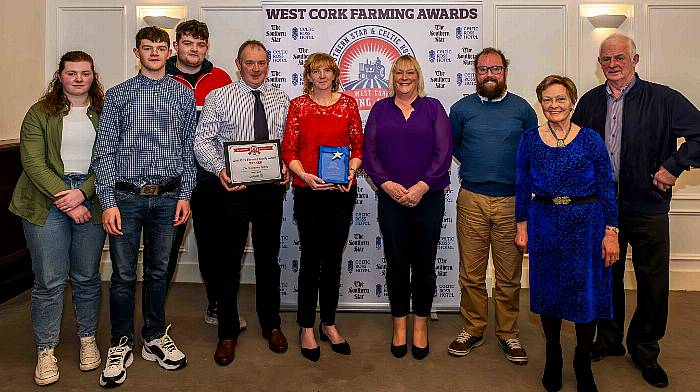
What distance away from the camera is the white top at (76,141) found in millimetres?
2865

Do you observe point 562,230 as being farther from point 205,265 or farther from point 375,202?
point 205,265

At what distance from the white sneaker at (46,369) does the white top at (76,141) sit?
943 millimetres

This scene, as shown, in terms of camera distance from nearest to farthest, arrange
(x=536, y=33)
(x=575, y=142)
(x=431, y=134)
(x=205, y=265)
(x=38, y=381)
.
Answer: (x=575, y=142) < (x=38, y=381) < (x=431, y=134) < (x=205, y=265) < (x=536, y=33)

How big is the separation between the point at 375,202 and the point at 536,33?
1984 mm

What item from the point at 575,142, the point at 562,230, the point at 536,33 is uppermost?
the point at 536,33

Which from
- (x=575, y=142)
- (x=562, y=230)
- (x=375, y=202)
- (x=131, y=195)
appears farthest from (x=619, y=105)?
(x=131, y=195)

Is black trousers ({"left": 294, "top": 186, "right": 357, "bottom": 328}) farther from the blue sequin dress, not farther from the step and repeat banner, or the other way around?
the blue sequin dress

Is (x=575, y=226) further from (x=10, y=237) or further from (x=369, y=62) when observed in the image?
(x=10, y=237)

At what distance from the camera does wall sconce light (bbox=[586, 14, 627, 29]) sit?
15.0ft

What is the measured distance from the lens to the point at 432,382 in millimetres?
2947

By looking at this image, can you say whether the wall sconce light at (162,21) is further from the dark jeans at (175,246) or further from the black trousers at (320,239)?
the black trousers at (320,239)

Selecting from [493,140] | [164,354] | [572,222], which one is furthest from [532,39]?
[164,354]

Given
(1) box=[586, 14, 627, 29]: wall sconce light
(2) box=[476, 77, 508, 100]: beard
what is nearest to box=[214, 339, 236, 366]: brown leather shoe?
(2) box=[476, 77, 508, 100]: beard

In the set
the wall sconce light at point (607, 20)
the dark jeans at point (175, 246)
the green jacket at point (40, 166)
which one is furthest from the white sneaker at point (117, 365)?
the wall sconce light at point (607, 20)
